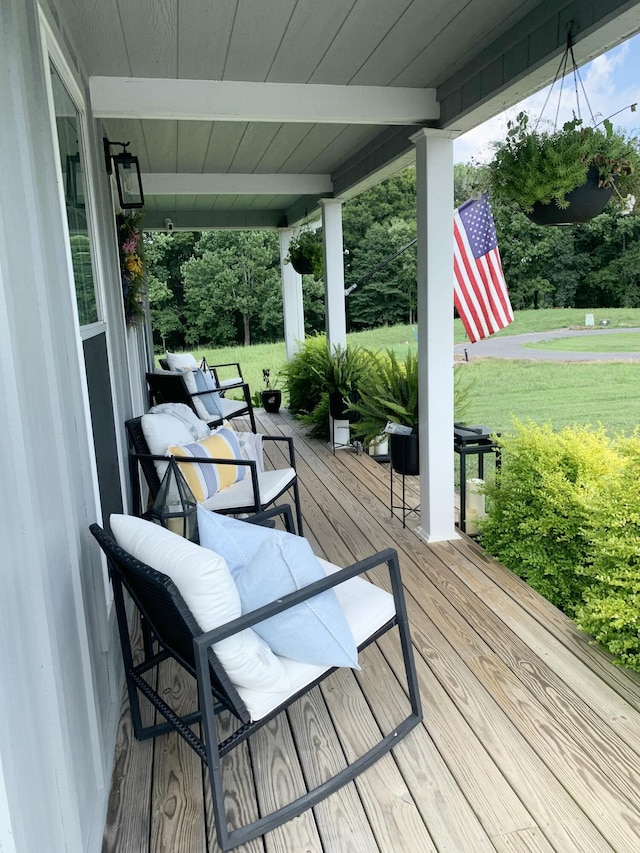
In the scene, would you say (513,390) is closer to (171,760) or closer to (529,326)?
(529,326)

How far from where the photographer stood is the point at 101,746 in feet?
5.68

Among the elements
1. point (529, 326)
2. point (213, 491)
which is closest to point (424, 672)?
point (213, 491)

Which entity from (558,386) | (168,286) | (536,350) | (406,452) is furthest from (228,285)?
(406,452)

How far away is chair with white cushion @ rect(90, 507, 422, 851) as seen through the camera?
5.03 ft

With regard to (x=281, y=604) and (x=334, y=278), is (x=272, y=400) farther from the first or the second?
(x=281, y=604)

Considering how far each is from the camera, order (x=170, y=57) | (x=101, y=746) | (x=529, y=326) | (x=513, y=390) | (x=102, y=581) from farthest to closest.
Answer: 1. (x=529, y=326)
2. (x=513, y=390)
3. (x=170, y=57)
4. (x=102, y=581)
5. (x=101, y=746)

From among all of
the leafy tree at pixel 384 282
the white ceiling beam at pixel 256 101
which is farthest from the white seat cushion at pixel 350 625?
the leafy tree at pixel 384 282

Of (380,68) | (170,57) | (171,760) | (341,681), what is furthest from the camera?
(380,68)

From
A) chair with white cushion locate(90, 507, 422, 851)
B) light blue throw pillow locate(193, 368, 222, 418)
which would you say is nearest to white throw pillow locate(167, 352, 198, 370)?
light blue throw pillow locate(193, 368, 222, 418)

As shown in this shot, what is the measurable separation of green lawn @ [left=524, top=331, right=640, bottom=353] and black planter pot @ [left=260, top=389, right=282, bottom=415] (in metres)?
5.67

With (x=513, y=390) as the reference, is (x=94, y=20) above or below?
above

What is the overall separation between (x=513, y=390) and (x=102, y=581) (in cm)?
930

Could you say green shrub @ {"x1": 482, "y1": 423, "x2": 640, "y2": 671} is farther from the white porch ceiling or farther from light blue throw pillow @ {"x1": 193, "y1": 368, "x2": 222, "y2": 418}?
light blue throw pillow @ {"x1": 193, "y1": 368, "x2": 222, "y2": 418}

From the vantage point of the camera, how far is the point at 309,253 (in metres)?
6.45
